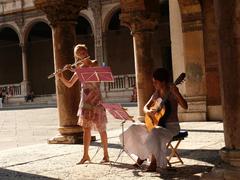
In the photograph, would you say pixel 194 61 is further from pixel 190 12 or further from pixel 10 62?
pixel 10 62

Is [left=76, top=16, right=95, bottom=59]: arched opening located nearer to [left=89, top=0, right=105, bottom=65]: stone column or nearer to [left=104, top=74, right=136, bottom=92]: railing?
[left=89, top=0, right=105, bottom=65]: stone column

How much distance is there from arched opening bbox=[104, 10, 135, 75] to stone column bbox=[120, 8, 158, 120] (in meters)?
19.9

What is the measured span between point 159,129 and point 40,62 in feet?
102

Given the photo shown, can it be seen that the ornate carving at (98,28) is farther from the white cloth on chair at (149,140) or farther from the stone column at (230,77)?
the stone column at (230,77)

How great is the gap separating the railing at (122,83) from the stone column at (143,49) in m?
15.4

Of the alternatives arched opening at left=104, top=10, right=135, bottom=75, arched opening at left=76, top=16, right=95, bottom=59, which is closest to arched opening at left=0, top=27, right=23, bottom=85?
arched opening at left=76, top=16, right=95, bottom=59

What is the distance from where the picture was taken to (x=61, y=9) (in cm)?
836

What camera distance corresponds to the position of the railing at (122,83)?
25.8 meters

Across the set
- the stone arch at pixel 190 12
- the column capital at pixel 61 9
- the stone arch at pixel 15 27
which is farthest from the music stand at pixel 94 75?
the stone arch at pixel 15 27

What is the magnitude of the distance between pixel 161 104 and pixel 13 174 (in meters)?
1.97

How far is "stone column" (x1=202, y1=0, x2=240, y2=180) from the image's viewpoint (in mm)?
3857

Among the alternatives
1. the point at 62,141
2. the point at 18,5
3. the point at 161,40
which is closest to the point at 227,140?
the point at 62,141

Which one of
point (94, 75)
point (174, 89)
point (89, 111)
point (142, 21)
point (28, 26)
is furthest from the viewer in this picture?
point (28, 26)

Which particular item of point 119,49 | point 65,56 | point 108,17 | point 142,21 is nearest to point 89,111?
point 65,56
